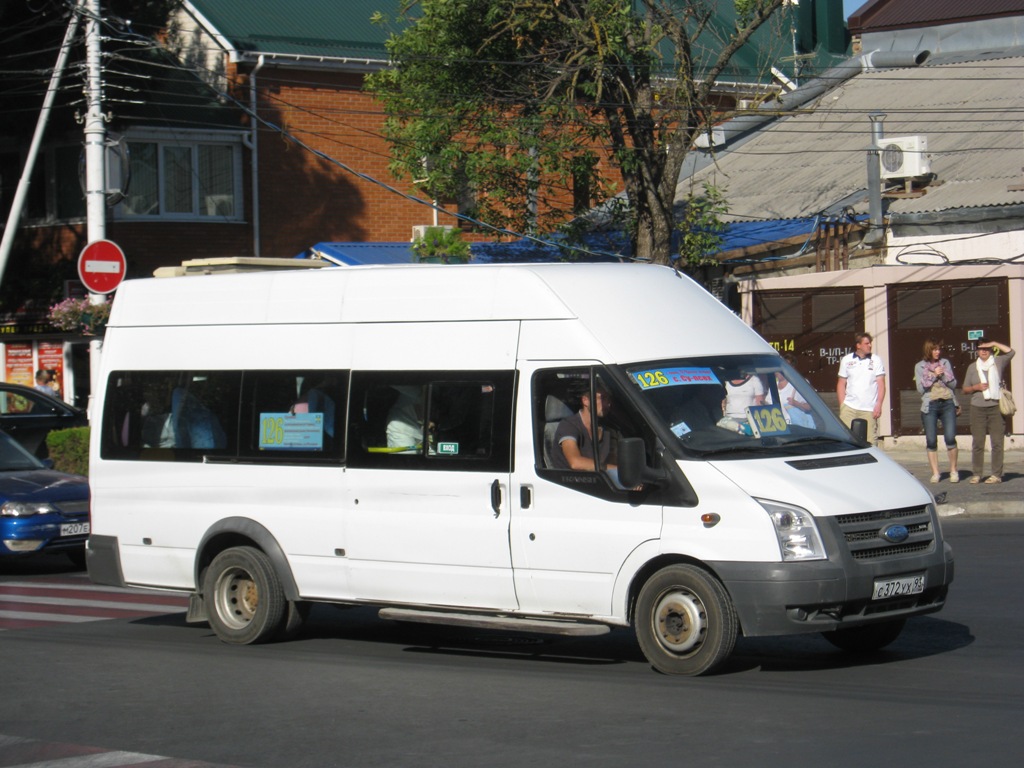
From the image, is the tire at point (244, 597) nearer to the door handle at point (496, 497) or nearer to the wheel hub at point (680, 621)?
the door handle at point (496, 497)

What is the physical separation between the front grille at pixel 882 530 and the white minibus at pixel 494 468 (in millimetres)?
14

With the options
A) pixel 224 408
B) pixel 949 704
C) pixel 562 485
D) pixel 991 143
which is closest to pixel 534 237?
pixel 991 143

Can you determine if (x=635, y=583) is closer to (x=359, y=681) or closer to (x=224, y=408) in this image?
(x=359, y=681)

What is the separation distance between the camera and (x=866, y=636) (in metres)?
8.95

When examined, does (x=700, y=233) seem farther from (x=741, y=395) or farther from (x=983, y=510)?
Answer: (x=741, y=395)

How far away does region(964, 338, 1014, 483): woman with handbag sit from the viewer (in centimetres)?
1795

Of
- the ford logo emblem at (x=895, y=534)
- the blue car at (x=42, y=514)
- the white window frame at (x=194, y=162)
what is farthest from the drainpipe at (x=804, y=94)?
the ford logo emblem at (x=895, y=534)

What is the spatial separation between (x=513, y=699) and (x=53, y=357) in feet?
81.0

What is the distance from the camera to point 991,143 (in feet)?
81.3

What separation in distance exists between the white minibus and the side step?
2 cm

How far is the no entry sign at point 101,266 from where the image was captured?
62.4ft

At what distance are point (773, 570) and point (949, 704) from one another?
44.8 inches

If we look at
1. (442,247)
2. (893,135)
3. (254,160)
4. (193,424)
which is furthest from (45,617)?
(254,160)

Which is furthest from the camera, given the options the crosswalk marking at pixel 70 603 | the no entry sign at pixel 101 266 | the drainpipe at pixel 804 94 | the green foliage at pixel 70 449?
the drainpipe at pixel 804 94
